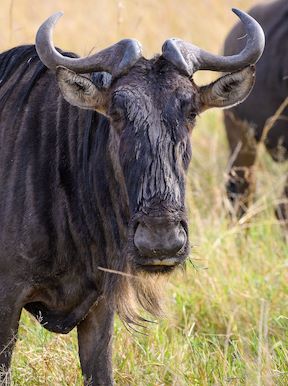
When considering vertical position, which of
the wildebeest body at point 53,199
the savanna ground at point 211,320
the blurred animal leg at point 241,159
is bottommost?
the blurred animal leg at point 241,159

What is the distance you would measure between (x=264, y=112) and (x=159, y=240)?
460cm

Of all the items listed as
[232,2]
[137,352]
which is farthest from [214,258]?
[232,2]

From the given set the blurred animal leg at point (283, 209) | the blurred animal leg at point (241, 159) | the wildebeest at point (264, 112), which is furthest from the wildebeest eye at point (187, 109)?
the wildebeest at point (264, 112)

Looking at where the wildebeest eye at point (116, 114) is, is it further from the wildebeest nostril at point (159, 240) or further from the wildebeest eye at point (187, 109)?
the wildebeest nostril at point (159, 240)

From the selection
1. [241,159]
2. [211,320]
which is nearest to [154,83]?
[211,320]

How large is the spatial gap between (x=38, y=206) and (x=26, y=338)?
1.05m

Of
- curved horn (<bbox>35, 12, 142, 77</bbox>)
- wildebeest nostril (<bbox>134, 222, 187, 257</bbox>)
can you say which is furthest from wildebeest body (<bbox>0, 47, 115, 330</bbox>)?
wildebeest nostril (<bbox>134, 222, 187, 257</bbox>)

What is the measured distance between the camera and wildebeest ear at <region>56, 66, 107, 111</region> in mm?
3904

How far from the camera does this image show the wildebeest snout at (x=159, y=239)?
3537 mm

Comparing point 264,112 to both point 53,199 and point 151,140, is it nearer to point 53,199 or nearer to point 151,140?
point 53,199

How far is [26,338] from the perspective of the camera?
4832mm

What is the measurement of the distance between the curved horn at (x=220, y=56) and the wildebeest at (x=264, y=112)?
3.60 metres

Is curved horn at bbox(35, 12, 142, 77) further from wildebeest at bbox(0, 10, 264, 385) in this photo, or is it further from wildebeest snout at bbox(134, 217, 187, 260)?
wildebeest snout at bbox(134, 217, 187, 260)

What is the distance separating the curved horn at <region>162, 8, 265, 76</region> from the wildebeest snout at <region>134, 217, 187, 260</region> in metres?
0.67
